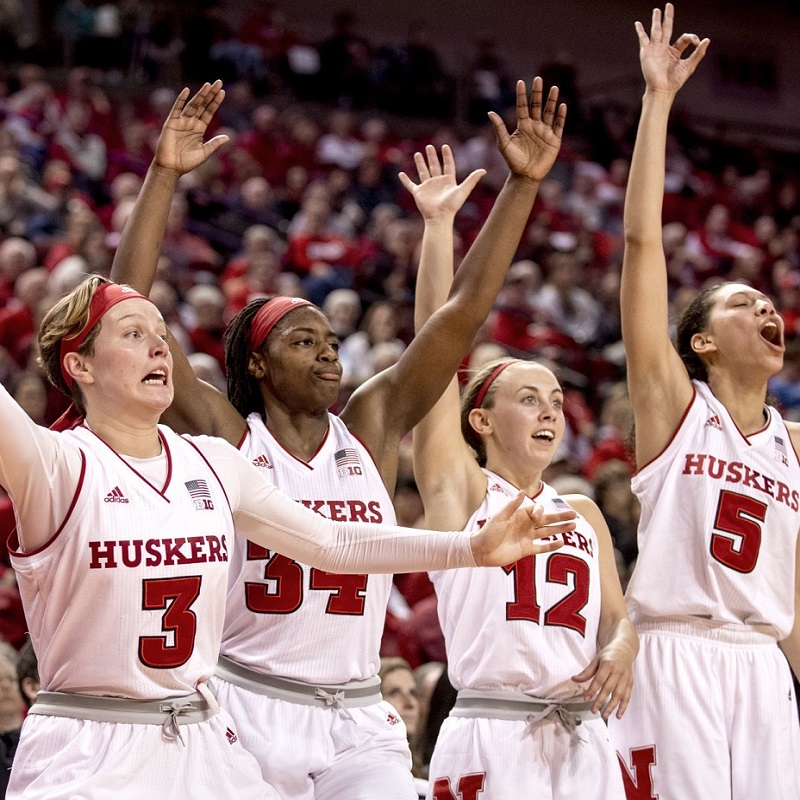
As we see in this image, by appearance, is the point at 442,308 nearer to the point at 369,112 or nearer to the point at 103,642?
the point at 103,642

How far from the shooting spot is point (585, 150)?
18.5 metres

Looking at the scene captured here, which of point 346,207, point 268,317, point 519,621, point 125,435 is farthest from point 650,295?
point 346,207

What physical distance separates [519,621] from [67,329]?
1609 millimetres

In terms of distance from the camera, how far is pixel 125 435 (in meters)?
3.37

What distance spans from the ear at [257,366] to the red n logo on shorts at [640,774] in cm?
163

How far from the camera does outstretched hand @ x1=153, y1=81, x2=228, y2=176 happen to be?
402 centimetres

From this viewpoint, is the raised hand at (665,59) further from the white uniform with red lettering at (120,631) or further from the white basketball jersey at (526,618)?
the white uniform with red lettering at (120,631)

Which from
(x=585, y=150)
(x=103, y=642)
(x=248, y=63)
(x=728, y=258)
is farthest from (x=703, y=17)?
(x=103, y=642)

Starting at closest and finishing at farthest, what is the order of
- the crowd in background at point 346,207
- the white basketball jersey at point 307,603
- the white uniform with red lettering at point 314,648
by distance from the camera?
the white uniform with red lettering at point 314,648, the white basketball jersey at point 307,603, the crowd in background at point 346,207

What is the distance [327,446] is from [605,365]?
27.3 ft

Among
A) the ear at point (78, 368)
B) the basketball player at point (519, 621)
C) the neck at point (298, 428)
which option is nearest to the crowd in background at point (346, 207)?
the basketball player at point (519, 621)

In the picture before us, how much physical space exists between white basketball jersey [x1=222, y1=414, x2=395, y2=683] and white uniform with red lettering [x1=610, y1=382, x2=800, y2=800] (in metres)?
0.92

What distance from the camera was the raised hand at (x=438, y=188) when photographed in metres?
4.53

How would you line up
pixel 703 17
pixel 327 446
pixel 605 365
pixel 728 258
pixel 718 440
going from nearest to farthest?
pixel 327 446, pixel 718 440, pixel 605 365, pixel 728 258, pixel 703 17
